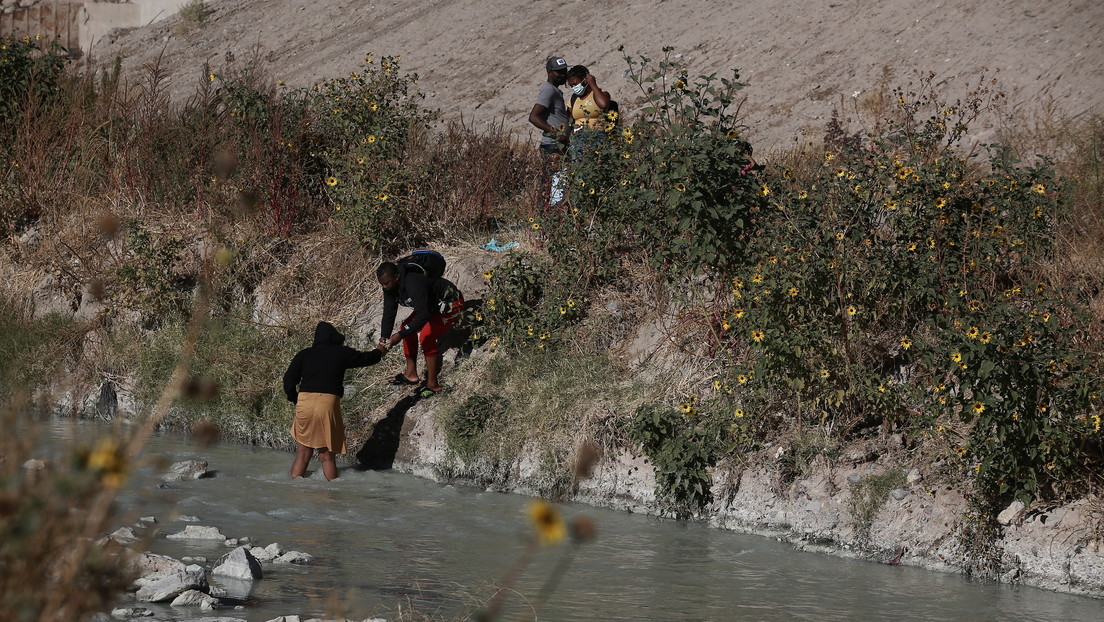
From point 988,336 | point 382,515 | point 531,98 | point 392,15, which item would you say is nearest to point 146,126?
point 382,515

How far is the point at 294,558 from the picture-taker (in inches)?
267

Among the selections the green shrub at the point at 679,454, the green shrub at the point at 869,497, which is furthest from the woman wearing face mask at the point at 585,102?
the green shrub at the point at 869,497

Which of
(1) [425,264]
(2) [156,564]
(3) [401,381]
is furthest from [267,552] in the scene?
(1) [425,264]

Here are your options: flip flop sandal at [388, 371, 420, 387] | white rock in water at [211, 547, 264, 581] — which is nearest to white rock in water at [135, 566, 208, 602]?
white rock in water at [211, 547, 264, 581]

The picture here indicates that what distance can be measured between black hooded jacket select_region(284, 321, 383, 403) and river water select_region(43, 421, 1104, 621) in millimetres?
664

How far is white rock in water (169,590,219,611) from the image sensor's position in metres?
5.70

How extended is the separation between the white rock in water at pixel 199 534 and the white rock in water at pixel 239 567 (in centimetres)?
76

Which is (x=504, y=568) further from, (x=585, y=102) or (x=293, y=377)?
(x=585, y=102)

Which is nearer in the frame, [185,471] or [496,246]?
[185,471]

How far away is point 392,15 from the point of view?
25656mm

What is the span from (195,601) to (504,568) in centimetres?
180

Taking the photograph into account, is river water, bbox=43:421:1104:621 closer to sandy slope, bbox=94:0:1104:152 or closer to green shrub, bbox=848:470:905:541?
green shrub, bbox=848:470:905:541

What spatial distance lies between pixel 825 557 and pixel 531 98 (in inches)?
485

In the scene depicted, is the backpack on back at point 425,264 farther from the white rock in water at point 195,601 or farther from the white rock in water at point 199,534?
the white rock in water at point 195,601
